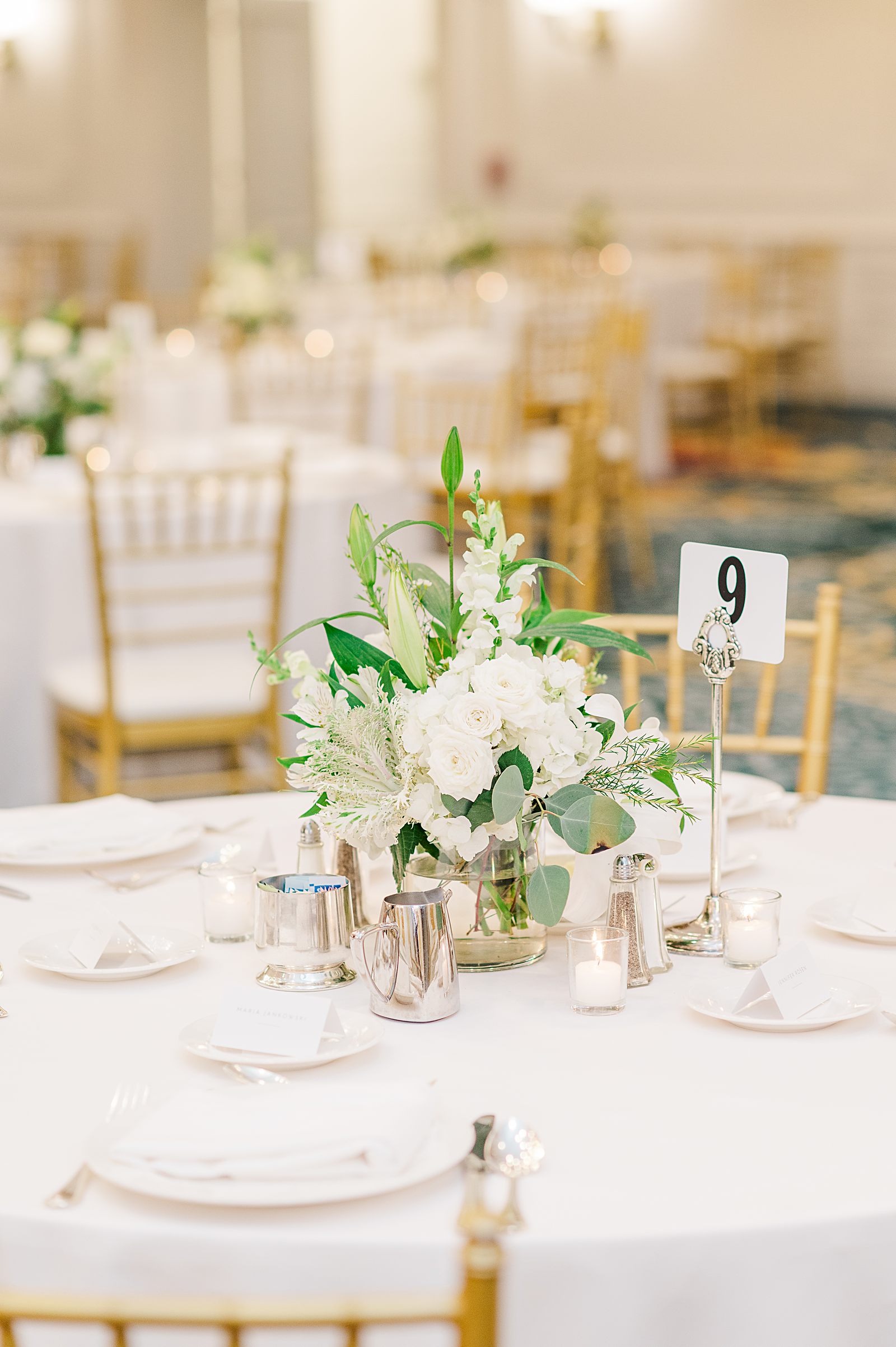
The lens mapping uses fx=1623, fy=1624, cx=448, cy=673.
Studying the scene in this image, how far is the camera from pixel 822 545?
23.2 feet

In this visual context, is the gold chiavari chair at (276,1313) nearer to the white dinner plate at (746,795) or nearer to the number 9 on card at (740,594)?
the number 9 on card at (740,594)

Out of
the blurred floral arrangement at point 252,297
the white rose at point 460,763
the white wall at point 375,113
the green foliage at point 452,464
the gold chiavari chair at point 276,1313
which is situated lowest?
the gold chiavari chair at point 276,1313

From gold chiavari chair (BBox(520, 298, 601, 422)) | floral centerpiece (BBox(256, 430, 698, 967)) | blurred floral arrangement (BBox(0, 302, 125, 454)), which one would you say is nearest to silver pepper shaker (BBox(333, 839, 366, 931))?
floral centerpiece (BBox(256, 430, 698, 967))

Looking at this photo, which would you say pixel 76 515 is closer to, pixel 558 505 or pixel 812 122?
pixel 558 505

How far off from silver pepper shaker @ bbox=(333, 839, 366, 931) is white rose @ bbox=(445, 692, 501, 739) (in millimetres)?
285

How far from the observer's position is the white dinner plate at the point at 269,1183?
1.10 meters

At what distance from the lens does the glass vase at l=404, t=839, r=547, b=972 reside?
5.08ft

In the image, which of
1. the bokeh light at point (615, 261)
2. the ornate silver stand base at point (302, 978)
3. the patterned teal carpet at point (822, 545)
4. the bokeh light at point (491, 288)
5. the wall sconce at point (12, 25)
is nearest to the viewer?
the ornate silver stand base at point (302, 978)

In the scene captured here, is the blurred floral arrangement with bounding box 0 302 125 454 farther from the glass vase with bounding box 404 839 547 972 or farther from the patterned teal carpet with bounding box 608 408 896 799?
the glass vase with bounding box 404 839 547 972

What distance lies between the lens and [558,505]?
578cm

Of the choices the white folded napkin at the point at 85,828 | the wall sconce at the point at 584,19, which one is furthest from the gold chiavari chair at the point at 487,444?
the wall sconce at the point at 584,19

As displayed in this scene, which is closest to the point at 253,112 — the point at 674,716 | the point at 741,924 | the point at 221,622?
the point at 221,622

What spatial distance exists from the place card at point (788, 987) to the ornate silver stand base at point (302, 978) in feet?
1.24

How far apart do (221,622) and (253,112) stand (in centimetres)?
1015
